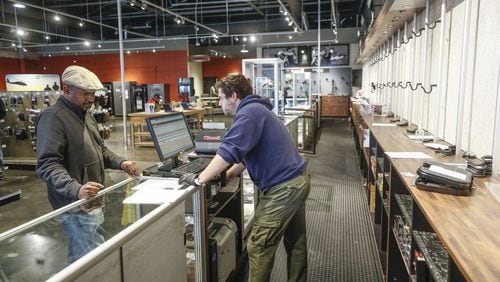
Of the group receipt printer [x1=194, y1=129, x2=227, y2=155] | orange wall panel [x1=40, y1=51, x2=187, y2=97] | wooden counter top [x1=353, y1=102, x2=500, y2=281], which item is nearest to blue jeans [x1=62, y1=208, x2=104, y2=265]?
receipt printer [x1=194, y1=129, x2=227, y2=155]

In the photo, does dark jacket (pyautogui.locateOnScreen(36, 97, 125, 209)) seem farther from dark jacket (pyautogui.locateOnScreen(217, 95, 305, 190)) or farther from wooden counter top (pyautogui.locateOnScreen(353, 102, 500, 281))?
wooden counter top (pyautogui.locateOnScreen(353, 102, 500, 281))

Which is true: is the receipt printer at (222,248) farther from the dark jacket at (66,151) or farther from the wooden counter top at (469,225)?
the wooden counter top at (469,225)

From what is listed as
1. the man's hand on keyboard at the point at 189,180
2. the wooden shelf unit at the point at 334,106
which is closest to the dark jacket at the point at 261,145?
Result: the man's hand on keyboard at the point at 189,180

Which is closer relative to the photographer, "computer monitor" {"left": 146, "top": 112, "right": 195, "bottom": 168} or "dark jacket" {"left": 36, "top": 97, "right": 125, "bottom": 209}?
"dark jacket" {"left": 36, "top": 97, "right": 125, "bottom": 209}

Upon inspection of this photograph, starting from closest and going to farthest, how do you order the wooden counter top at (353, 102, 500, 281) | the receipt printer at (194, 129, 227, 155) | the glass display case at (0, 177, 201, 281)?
the wooden counter top at (353, 102, 500, 281)
the glass display case at (0, 177, 201, 281)
the receipt printer at (194, 129, 227, 155)

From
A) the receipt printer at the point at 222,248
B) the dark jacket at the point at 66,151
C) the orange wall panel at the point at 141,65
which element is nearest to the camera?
the dark jacket at the point at 66,151

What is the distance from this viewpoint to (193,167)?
2.62m

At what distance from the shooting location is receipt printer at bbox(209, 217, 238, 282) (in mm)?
2621

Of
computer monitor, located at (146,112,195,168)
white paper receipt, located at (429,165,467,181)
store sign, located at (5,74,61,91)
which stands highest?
store sign, located at (5,74,61,91)

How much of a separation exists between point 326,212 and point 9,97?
6738mm

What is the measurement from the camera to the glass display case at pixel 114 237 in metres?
1.48

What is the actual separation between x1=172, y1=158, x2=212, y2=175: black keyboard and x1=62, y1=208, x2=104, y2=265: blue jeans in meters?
0.60

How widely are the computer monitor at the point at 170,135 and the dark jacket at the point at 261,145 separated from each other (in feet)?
1.53

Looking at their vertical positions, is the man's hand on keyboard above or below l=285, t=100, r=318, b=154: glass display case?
above
